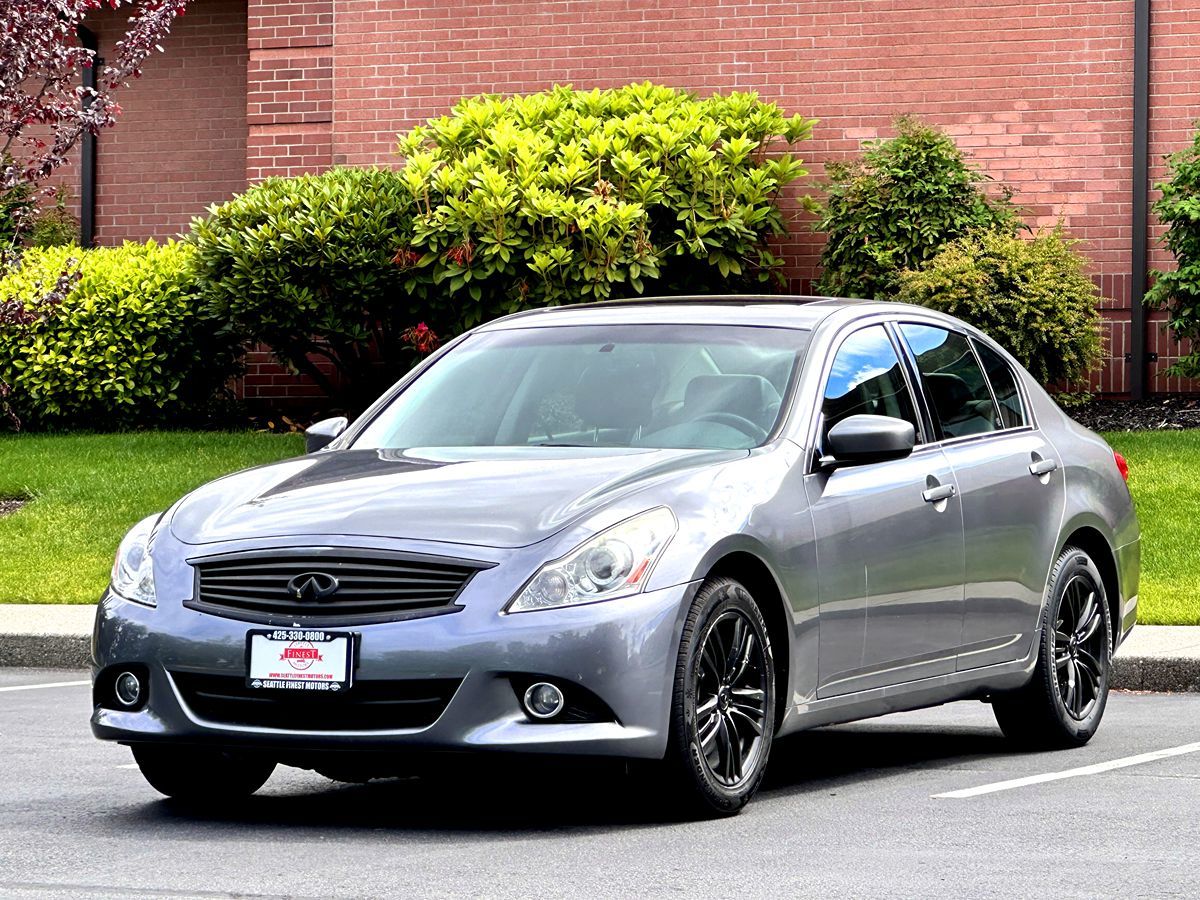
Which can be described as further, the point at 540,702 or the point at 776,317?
the point at 776,317

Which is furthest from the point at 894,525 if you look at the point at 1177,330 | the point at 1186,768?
the point at 1177,330

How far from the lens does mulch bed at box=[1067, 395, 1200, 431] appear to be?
56.5 feet

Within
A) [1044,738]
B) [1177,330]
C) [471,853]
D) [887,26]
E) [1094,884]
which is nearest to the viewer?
[1094,884]

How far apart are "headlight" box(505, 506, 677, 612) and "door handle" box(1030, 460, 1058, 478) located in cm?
247

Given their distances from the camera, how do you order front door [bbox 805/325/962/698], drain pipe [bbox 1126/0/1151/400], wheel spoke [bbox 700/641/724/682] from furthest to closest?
drain pipe [bbox 1126/0/1151/400]
front door [bbox 805/325/962/698]
wheel spoke [bbox 700/641/724/682]

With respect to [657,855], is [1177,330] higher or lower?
higher

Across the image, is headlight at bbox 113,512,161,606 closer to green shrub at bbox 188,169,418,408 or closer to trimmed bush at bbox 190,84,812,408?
trimmed bush at bbox 190,84,812,408

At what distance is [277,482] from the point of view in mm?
6941

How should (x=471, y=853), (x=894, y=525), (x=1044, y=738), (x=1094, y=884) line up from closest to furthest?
(x=1094, y=884)
(x=471, y=853)
(x=894, y=525)
(x=1044, y=738)

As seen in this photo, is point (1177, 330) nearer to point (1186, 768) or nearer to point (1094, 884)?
Answer: point (1186, 768)

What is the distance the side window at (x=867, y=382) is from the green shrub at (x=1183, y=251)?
9697 mm

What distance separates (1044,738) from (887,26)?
11.5 metres

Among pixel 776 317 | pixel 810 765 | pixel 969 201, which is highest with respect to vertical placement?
pixel 969 201

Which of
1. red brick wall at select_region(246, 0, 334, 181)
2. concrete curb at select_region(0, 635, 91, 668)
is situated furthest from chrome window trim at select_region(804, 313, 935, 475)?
red brick wall at select_region(246, 0, 334, 181)
